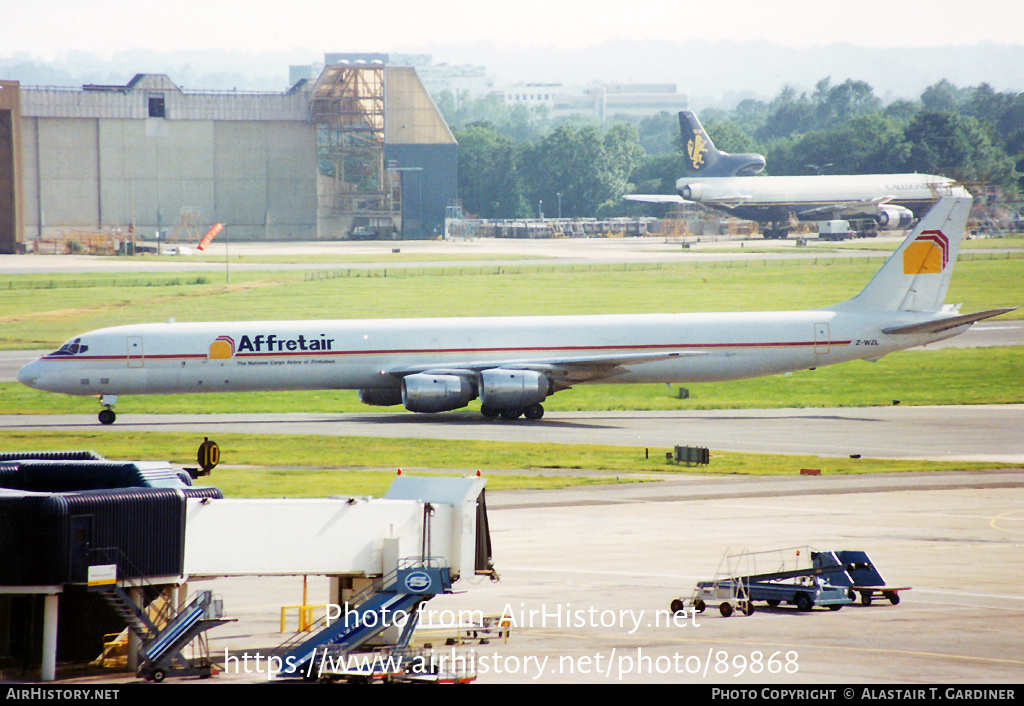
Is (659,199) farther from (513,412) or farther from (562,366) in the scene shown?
(513,412)

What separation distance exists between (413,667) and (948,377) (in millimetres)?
64583

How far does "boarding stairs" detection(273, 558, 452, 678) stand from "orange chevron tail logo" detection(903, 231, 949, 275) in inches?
1968

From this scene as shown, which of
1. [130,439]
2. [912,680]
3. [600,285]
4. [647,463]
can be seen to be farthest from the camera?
[600,285]

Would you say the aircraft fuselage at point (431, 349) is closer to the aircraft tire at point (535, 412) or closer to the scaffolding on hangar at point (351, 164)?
the aircraft tire at point (535, 412)

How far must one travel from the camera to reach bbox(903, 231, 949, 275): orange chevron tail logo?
225 feet

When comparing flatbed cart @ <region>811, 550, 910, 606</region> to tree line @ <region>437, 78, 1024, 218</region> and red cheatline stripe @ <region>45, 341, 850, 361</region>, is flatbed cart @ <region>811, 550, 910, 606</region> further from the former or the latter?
tree line @ <region>437, 78, 1024, 218</region>

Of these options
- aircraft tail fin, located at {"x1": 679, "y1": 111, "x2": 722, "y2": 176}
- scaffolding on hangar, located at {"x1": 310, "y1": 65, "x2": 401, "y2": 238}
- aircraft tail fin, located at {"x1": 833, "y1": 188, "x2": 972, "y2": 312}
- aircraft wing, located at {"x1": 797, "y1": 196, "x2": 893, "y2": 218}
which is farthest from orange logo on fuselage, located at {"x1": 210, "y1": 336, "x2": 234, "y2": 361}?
aircraft tail fin, located at {"x1": 679, "y1": 111, "x2": 722, "y2": 176}

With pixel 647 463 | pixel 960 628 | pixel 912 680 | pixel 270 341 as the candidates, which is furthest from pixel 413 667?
pixel 270 341

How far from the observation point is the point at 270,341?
205ft

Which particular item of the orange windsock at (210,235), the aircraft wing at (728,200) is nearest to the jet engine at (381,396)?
the orange windsock at (210,235)

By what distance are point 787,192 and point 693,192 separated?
12.8 metres

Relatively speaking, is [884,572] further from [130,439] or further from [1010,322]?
[1010,322]

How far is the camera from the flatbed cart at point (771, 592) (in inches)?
1104

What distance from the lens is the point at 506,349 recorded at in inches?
2557
